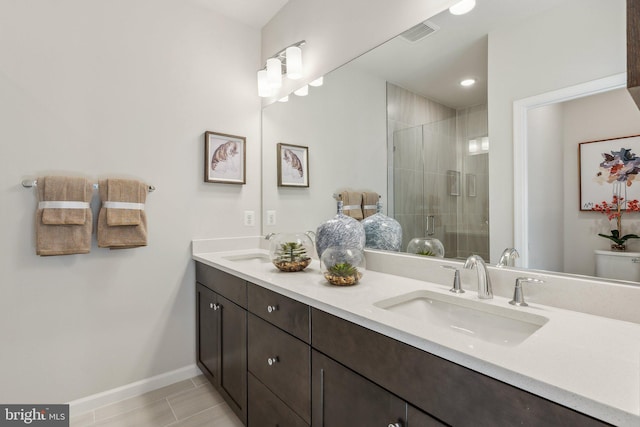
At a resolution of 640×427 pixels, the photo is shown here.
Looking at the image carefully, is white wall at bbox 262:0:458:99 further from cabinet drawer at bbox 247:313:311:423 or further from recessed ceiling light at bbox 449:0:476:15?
cabinet drawer at bbox 247:313:311:423

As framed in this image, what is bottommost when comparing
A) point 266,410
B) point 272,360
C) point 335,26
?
point 266,410

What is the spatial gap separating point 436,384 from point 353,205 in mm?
1129

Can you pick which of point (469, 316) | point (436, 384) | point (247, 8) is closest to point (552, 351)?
point (436, 384)

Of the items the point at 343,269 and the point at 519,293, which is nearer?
the point at 519,293

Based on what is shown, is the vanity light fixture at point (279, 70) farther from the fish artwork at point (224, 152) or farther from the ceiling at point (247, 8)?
the fish artwork at point (224, 152)

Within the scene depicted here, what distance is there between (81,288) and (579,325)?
225 cm

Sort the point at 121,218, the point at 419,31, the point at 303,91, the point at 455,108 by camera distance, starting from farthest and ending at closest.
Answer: the point at 303,91, the point at 121,218, the point at 419,31, the point at 455,108

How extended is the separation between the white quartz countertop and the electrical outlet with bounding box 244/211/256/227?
1302mm

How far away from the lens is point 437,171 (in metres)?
1.39

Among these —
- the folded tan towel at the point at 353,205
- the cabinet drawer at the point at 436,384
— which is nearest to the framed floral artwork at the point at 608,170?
the cabinet drawer at the point at 436,384

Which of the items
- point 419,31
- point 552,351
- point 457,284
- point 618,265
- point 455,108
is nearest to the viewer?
point 552,351

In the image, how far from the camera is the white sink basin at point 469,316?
950mm

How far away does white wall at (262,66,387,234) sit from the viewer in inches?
67.4

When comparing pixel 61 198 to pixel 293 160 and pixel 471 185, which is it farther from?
pixel 471 185
